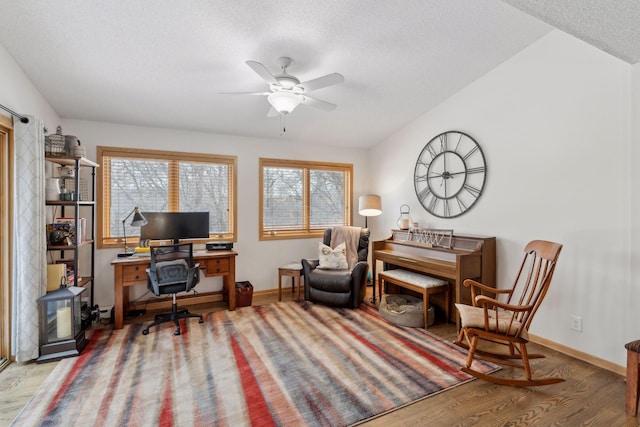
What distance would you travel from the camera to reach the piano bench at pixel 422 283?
3.36 m

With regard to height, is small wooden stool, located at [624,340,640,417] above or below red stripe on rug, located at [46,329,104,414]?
above

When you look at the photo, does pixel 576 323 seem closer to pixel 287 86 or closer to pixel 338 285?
pixel 338 285

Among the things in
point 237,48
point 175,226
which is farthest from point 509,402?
point 175,226

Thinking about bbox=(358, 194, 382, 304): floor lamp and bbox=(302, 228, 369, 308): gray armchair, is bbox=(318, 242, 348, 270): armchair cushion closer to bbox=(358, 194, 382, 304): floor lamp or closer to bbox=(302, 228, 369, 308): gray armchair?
bbox=(302, 228, 369, 308): gray armchair

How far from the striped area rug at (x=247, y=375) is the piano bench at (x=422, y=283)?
0.40m

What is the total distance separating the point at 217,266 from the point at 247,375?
1724mm

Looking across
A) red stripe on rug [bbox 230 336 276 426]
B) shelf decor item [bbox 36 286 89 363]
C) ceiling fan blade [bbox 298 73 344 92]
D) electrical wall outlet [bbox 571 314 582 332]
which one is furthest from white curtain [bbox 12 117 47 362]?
electrical wall outlet [bbox 571 314 582 332]

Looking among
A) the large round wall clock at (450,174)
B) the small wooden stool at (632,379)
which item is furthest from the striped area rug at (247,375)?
the large round wall clock at (450,174)

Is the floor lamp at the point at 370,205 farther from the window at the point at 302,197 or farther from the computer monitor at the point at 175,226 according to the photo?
the computer monitor at the point at 175,226

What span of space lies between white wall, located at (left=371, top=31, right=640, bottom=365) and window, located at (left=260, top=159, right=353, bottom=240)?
2196mm

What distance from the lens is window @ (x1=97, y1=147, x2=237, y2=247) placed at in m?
3.84

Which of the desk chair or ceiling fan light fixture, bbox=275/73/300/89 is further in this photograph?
the desk chair

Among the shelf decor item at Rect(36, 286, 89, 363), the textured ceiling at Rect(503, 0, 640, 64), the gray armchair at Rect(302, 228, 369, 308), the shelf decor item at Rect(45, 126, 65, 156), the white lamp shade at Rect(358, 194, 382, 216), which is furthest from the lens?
the white lamp shade at Rect(358, 194, 382, 216)

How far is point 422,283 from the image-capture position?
3.45 meters
